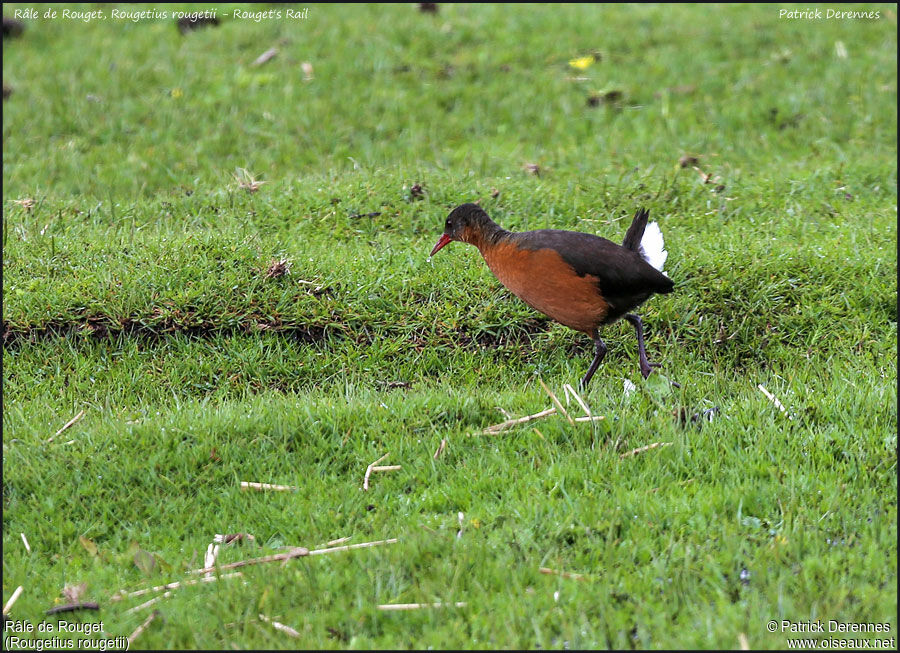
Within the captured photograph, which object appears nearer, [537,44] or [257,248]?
[257,248]

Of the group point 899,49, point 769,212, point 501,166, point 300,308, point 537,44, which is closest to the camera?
point 300,308

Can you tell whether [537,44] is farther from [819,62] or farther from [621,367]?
[621,367]

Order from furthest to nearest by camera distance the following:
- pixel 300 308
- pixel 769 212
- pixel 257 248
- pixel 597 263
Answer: pixel 769 212, pixel 257 248, pixel 300 308, pixel 597 263

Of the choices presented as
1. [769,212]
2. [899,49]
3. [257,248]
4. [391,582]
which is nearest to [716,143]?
[769,212]

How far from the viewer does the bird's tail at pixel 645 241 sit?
16.8 feet

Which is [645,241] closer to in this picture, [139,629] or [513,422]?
[513,422]

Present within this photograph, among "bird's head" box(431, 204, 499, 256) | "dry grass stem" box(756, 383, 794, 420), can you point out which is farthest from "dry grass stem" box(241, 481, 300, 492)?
"dry grass stem" box(756, 383, 794, 420)

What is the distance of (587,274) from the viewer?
480 cm

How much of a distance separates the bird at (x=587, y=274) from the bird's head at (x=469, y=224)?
6.7 inches

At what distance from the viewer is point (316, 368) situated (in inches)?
209

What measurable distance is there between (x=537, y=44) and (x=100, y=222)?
4811 mm

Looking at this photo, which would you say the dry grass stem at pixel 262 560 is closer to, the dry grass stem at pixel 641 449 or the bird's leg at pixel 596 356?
the dry grass stem at pixel 641 449

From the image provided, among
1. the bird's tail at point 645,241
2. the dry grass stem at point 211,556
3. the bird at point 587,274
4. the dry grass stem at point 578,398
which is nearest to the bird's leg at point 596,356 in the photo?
the bird at point 587,274

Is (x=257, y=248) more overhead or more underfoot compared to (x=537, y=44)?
more underfoot
